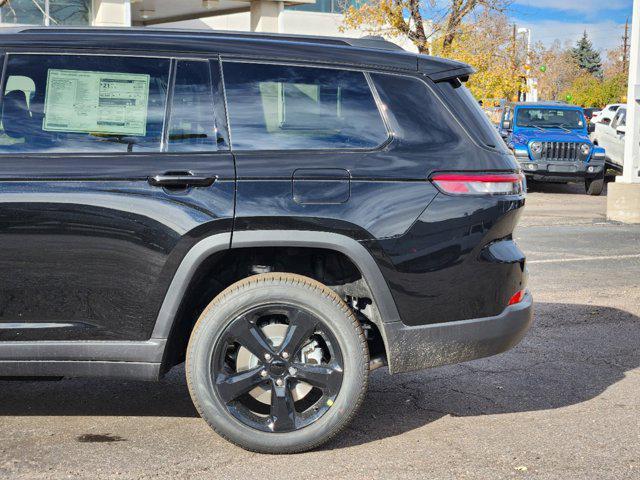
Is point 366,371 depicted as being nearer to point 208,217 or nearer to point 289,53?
point 208,217

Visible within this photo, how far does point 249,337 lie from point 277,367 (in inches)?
7.2

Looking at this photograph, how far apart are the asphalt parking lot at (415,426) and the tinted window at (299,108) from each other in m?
1.40

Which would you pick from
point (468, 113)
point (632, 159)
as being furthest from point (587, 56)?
point (468, 113)

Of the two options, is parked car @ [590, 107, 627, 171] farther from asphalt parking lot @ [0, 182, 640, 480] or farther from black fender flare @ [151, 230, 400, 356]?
black fender flare @ [151, 230, 400, 356]

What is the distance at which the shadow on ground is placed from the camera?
490 centimetres

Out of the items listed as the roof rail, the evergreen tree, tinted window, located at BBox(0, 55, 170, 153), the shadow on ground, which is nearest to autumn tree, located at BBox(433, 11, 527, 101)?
the shadow on ground

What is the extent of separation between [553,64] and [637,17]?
7635 centimetres

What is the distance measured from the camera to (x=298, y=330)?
4.20 meters

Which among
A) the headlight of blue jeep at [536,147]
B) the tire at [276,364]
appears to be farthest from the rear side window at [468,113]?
the headlight of blue jeep at [536,147]

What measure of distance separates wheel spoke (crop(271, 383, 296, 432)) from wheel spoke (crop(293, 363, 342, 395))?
0.09m

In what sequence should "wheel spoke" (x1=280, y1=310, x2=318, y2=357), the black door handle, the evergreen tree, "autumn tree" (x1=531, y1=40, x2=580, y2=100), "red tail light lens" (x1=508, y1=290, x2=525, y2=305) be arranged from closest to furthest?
the black door handle < "wheel spoke" (x1=280, y1=310, x2=318, y2=357) < "red tail light lens" (x1=508, y1=290, x2=525, y2=305) < "autumn tree" (x1=531, y1=40, x2=580, y2=100) < the evergreen tree

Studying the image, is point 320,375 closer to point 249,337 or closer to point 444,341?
point 249,337

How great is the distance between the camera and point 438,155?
4.31 meters

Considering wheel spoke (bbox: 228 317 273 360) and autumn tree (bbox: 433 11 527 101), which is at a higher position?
autumn tree (bbox: 433 11 527 101)
